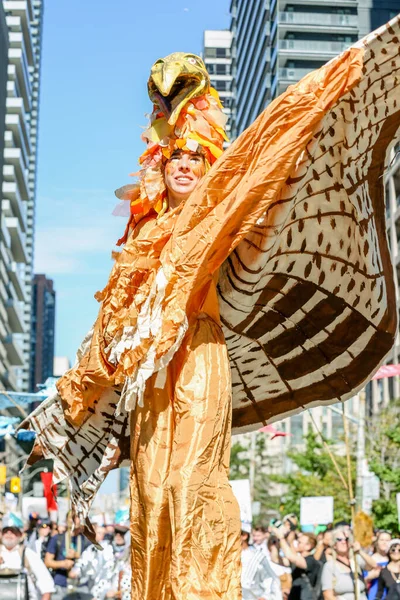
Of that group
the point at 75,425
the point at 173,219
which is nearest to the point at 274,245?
the point at 173,219

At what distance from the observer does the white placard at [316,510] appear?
1598 cm

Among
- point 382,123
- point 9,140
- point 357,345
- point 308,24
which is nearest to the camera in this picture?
point 382,123

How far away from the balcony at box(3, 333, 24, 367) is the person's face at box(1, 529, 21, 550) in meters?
57.6

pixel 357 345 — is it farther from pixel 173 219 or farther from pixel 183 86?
pixel 183 86

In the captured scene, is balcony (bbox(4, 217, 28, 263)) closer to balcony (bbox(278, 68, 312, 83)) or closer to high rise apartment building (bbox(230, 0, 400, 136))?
high rise apartment building (bbox(230, 0, 400, 136))

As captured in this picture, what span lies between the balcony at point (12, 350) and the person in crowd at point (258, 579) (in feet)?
192

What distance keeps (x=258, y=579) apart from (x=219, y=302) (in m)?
6.31

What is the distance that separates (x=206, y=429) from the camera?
4.05m

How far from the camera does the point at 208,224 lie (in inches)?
164

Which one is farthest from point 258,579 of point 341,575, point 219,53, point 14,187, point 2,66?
point 219,53

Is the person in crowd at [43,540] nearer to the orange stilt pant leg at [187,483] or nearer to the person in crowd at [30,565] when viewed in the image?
the person in crowd at [30,565]

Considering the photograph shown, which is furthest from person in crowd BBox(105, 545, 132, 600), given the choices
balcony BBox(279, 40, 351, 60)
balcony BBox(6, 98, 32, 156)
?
balcony BBox(279, 40, 351, 60)

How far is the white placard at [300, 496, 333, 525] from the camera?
52.4ft

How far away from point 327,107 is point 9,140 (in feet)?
220
